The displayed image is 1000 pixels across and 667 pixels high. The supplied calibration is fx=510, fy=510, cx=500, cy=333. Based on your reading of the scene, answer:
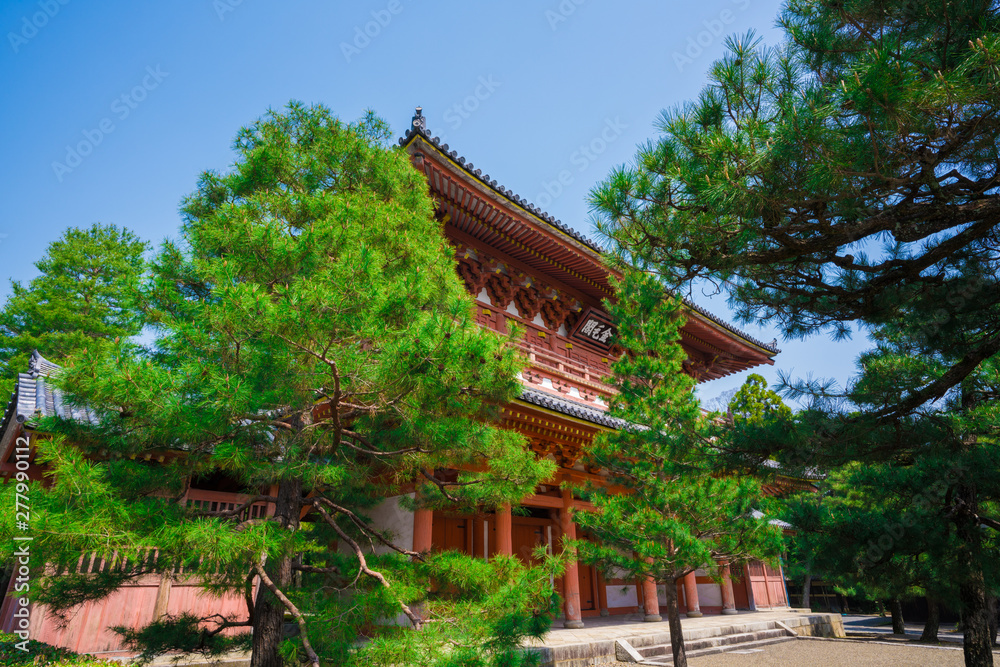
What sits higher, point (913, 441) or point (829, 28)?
point (829, 28)

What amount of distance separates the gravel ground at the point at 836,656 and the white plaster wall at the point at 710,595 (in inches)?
116

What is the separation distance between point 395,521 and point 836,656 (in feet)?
26.4

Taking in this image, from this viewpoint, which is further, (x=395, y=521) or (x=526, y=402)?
(x=395, y=521)

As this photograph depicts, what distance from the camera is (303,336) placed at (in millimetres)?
3207

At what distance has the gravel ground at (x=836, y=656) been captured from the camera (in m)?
8.03

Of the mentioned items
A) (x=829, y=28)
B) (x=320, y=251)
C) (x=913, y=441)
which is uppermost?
(x=829, y=28)

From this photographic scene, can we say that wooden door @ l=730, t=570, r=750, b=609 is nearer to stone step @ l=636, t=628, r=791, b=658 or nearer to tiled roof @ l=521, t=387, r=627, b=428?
stone step @ l=636, t=628, r=791, b=658

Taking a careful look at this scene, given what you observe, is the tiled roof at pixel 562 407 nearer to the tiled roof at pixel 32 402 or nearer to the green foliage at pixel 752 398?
the tiled roof at pixel 32 402

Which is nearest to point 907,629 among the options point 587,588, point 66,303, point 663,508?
point 587,588

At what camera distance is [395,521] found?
7738mm

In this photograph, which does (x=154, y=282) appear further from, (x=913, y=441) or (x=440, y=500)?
(x=913, y=441)

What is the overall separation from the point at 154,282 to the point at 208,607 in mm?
4936

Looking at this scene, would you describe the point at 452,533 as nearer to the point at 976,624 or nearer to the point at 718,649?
the point at 718,649

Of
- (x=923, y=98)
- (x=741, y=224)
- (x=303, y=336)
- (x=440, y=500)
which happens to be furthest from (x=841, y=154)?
(x=440, y=500)
